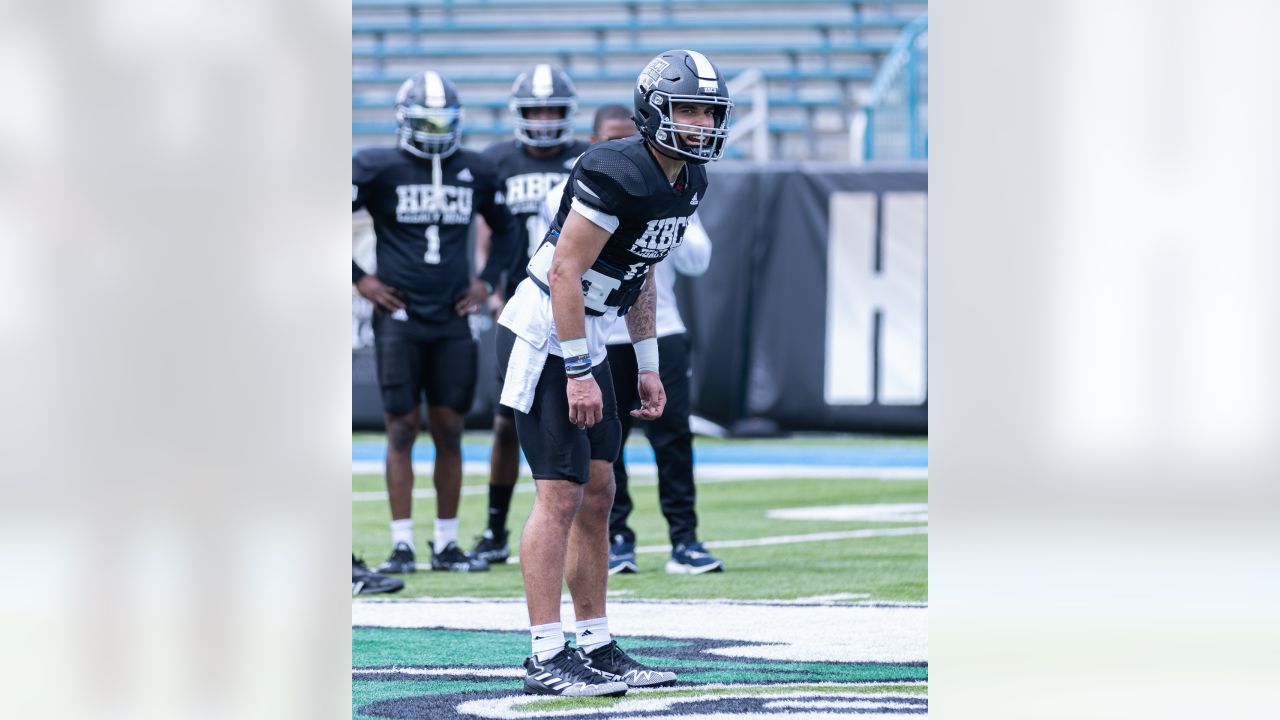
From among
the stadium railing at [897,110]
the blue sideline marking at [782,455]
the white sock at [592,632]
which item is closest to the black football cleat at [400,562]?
the white sock at [592,632]

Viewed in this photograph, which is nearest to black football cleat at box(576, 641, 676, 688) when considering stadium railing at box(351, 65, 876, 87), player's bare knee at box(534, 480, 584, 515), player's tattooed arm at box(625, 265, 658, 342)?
player's bare knee at box(534, 480, 584, 515)

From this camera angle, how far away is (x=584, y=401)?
14.5 feet

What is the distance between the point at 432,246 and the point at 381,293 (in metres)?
0.33

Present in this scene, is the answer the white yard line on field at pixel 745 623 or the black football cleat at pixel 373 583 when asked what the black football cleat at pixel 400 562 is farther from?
the white yard line on field at pixel 745 623

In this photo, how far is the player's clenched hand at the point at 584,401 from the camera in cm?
440

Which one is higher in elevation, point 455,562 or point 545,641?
point 545,641

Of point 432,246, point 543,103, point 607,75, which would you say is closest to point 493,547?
point 432,246

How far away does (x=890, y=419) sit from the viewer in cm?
1332

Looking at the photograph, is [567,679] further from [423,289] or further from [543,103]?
[543,103]

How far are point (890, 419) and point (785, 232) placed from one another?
1.74 metres

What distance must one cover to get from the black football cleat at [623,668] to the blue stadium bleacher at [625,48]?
13.1 m
